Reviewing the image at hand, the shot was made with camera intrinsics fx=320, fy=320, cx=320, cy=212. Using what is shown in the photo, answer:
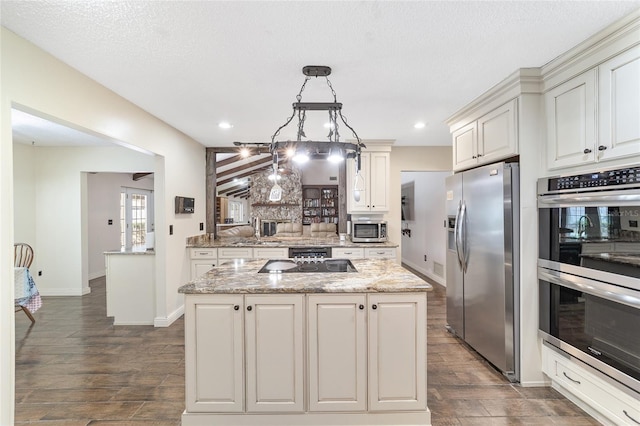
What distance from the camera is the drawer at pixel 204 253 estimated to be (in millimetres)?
4305

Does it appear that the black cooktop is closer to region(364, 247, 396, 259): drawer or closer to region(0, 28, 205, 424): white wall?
region(0, 28, 205, 424): white wall

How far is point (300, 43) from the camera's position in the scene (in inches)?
74.0

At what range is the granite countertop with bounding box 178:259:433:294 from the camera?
187 cm

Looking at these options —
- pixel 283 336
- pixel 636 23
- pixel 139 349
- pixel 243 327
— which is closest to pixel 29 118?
pixel 139 349

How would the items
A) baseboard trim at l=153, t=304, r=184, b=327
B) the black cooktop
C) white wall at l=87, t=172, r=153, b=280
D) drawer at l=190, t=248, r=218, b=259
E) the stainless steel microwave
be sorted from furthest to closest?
white wall at l=87, t=172, r=153, b=280, the stainless steel microwave, drawer at l=190, t=248, r=218, b=259, baseboard trim at l=153, t=304, r=184, b=327, the black cooktop

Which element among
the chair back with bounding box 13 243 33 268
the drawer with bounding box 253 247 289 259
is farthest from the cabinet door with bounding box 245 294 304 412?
the chair back with bounding box 13 243 33 268

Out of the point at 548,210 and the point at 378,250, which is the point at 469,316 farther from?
the point at 378,250

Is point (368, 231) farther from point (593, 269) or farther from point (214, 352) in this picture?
point (214, 352)

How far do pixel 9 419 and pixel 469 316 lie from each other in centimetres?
327

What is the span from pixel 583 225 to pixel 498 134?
968mm

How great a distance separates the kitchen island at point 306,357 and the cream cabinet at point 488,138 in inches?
55.4

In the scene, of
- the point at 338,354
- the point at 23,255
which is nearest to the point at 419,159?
the point at 338,354

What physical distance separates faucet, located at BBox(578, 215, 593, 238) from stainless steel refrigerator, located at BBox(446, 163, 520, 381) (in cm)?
42

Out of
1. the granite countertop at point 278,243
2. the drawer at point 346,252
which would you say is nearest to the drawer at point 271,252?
the granite countertop at point 278,243
